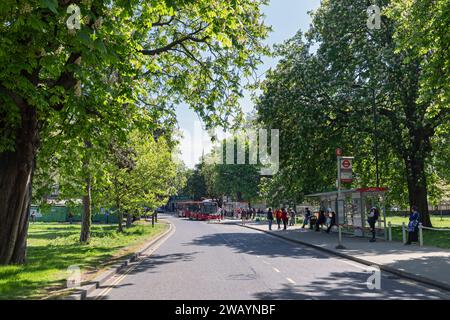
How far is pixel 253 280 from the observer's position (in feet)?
35.1

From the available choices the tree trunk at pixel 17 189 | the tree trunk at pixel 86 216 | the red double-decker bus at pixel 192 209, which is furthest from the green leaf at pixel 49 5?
the red double-decker bus at pixel 192 209

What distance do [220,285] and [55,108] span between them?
23.0 ft

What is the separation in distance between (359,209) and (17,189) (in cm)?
1771

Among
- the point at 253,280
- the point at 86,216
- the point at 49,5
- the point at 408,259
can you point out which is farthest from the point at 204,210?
the point at 49,5

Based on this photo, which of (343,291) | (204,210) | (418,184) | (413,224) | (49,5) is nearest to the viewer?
(49,5)

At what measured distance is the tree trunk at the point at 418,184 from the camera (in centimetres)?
2752

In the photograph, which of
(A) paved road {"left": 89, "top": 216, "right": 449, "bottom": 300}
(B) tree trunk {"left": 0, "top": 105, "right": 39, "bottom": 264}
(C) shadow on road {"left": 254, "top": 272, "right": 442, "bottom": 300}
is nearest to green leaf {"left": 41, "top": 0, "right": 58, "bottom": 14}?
(A) paved road {"left": 89, "top": 216, "right": 449, "bottom": 300}

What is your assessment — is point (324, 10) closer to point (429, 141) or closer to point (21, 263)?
point (429, 141)

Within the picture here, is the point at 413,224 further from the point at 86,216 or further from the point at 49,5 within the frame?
the point at 49,5

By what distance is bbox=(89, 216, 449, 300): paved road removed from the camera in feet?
→ 29.1

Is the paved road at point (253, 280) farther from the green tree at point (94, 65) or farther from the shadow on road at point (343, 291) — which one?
the green tree at point (94, 65)

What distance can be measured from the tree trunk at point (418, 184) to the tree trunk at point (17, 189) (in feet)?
76.1

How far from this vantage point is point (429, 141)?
28750mm

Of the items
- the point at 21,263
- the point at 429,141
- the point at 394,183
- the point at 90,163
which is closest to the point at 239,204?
the point at 394,183
